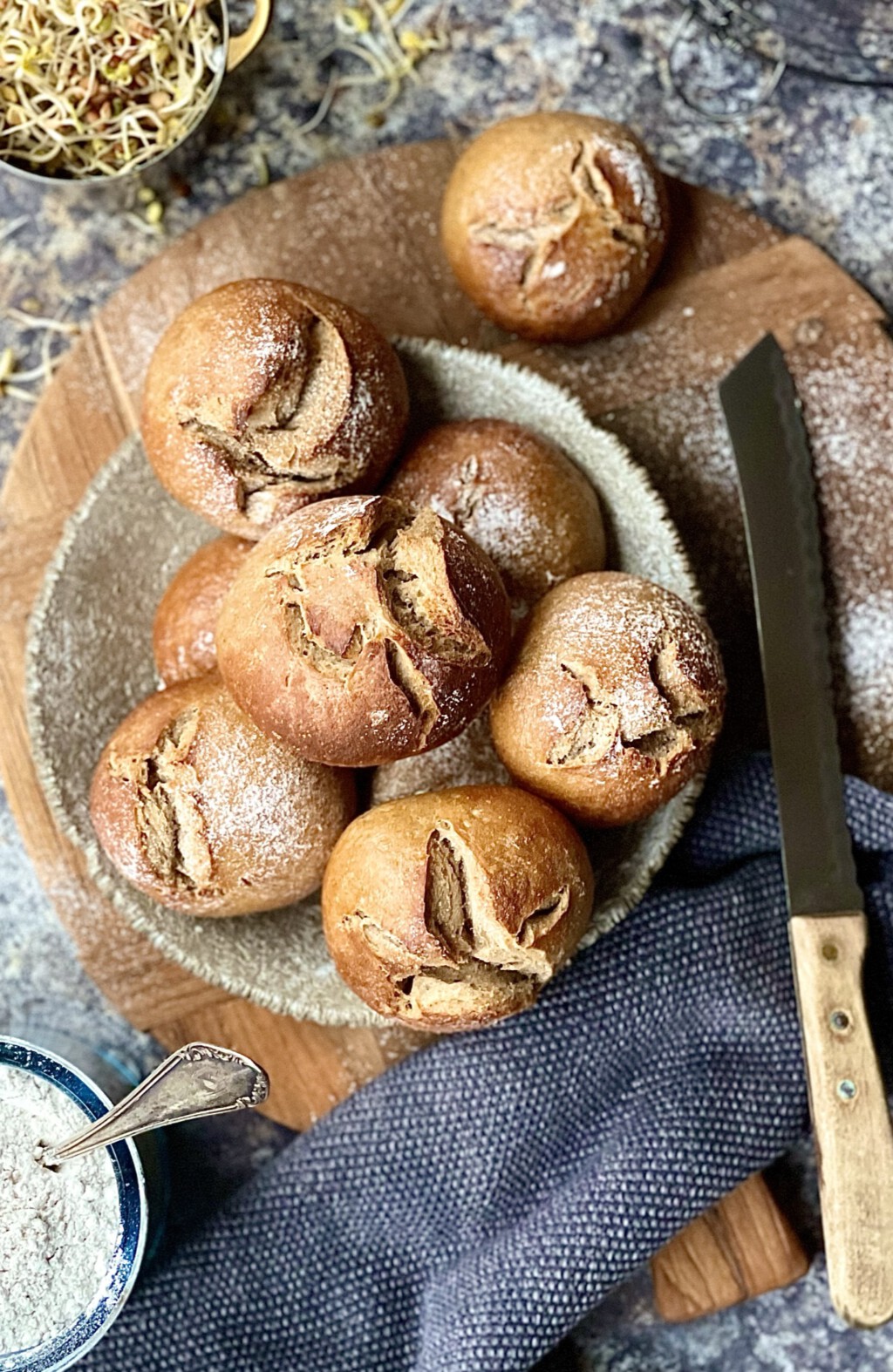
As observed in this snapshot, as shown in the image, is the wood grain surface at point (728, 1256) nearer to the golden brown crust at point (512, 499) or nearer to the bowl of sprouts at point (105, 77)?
the golden brown crust at point (512, 499)

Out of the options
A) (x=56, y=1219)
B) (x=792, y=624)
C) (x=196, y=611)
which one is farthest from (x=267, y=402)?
(x=56, y=1219)

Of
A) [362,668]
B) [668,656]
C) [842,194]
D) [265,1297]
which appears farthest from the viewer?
[842,194]

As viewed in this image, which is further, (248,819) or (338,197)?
(338,197)

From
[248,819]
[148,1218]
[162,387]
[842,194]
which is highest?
[162,387]

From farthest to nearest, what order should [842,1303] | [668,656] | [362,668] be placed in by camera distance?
[842,1303], [668,656], [362,668]

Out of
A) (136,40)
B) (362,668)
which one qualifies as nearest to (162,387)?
(362,668)

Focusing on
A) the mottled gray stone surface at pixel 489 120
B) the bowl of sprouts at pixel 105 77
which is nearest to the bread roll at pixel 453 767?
the mottled gray stone surface at pixel 489 120

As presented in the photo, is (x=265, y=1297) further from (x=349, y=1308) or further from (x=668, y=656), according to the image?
(x=668, y=656)

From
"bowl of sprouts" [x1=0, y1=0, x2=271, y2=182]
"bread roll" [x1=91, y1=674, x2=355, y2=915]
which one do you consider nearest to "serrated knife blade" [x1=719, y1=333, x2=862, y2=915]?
"bread roll" [x1=91, y1=674, x2=355, y2=915]
